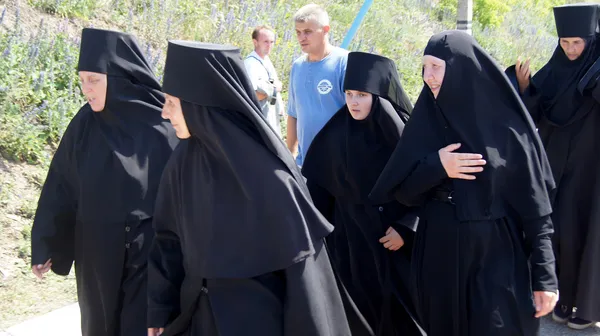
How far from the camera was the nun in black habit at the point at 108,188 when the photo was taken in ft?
13.8

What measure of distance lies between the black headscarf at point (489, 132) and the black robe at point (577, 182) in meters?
2.07

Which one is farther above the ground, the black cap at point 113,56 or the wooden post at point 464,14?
the wooden post at point 464,14

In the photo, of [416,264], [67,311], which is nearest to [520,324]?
[416,264]

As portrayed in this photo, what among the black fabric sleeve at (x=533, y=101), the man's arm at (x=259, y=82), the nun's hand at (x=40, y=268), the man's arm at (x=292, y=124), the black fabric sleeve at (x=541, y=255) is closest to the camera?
the black fabric sleeve at (x=541, y=255)

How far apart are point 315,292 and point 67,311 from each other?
3.12m

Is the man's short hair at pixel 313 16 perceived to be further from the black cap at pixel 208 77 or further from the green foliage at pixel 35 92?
the black cap at pixel 208 77

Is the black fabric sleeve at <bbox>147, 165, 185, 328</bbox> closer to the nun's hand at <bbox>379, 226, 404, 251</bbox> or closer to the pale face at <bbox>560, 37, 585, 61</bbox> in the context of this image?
the nun's hand at <bbox>379, 226, 404, 251</bbox>

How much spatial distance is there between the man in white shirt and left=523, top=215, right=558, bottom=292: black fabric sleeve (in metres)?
4.94

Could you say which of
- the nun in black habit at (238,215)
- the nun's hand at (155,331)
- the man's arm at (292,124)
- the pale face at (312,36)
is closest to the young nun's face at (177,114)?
the nun in black habit at (238,215)

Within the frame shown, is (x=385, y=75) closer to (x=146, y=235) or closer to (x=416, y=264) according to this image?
(x=416, y=264)

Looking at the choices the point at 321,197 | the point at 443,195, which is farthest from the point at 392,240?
the point at 443,195

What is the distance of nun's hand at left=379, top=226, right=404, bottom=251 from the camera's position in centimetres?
469

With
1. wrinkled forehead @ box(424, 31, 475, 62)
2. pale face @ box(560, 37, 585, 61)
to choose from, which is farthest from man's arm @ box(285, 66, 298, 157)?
wrinkled forehead @ box(424, 31, 475, 62)

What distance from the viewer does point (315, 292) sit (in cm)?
311
